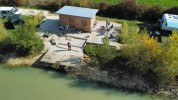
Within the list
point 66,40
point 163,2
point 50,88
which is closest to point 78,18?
point 66,40

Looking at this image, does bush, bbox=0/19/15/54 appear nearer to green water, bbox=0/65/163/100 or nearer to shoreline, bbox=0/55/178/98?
shoreline, bbox=0/55/178/98

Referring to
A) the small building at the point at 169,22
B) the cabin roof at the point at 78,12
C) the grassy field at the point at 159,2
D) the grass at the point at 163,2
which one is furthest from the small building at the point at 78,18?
the grass at the point at 163,2

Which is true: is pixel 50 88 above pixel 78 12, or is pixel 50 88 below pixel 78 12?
below

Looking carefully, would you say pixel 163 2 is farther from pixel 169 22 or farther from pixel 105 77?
pixel 105 77

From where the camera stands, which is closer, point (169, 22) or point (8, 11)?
point (169, 22)

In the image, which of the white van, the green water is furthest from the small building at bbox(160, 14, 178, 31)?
the white van

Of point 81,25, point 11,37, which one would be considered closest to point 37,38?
point 11,37

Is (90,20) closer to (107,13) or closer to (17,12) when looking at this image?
(107,13)
